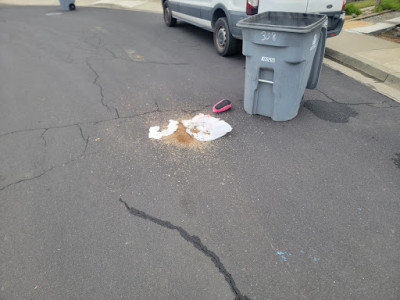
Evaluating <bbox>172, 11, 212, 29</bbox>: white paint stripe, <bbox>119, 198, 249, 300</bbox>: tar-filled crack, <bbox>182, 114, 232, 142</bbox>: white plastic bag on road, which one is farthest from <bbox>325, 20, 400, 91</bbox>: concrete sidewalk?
<bbox>119, 198, 249, 300</bbox>: tar-filled crack

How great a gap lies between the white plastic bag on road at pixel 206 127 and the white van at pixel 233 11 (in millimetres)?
2663

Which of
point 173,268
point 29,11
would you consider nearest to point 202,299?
point 173,268

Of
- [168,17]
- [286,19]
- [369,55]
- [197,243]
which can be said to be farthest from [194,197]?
[168,17]

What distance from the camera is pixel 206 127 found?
13.6 ft

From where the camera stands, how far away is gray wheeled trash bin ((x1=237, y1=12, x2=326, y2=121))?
3.58 m

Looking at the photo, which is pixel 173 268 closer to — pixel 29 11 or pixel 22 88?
pixel 22 88

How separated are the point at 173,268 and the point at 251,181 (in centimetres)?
132

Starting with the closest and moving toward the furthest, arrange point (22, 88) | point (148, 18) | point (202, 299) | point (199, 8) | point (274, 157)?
point (202, 299) < point (274, 157) < point (22, 88) < point (199, 8) < point (148, 18)

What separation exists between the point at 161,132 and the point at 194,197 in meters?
1.44

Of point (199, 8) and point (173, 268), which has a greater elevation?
point (199, 8)

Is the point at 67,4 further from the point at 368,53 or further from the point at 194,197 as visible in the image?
the point at 194,197

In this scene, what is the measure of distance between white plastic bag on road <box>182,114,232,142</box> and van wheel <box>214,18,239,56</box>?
3.06 metres

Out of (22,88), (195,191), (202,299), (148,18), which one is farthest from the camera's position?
(148,18)

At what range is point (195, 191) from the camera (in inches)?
120
